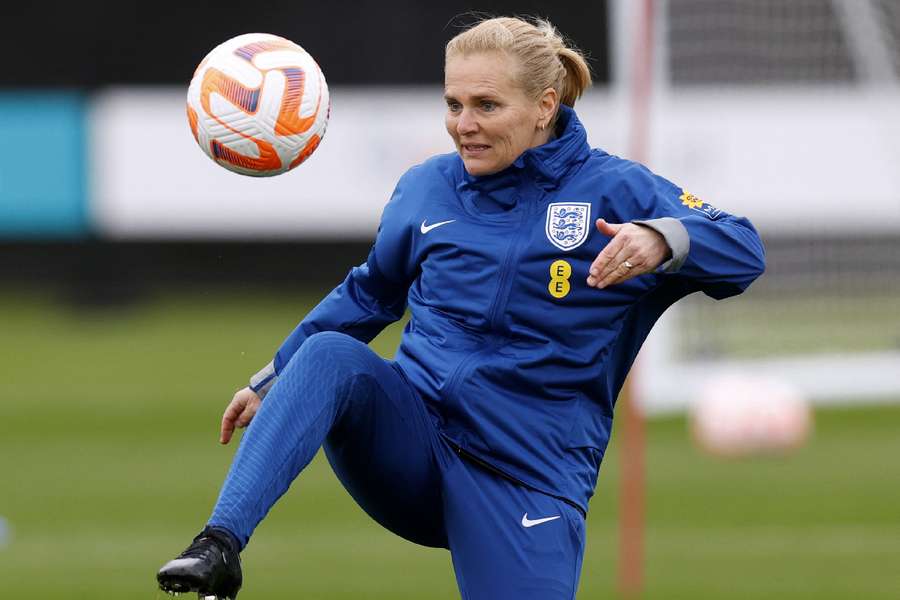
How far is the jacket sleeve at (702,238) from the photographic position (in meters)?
4.52

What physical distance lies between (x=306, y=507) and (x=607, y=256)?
5.87 metres

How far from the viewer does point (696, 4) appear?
29.7 ft

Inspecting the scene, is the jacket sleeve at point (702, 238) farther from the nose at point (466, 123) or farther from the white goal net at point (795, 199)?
the white goal net at point (795, 199)

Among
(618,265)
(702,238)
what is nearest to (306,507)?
(702,238)

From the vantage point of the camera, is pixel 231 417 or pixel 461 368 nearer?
pixel 461 368

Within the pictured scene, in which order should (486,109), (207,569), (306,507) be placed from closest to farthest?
1. (207,569)
2. (486,109)
3. (306,507)

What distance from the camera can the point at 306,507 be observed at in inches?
392

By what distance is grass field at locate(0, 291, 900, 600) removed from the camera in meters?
7.96

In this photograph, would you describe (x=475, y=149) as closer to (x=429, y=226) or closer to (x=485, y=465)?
(x=429, y=226)

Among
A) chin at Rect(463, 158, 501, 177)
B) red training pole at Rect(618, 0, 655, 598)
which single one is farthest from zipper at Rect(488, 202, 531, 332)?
red training pole at Rect(618, 0, 655, 598)

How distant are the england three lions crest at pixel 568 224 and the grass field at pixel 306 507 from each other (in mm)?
3228

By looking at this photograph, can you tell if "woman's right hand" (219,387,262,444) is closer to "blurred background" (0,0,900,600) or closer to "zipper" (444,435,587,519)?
"zipper" (444,435,587,519)

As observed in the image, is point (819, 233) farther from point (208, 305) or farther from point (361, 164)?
point (208, 305)

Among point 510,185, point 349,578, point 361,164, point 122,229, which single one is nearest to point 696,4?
point 349,578
